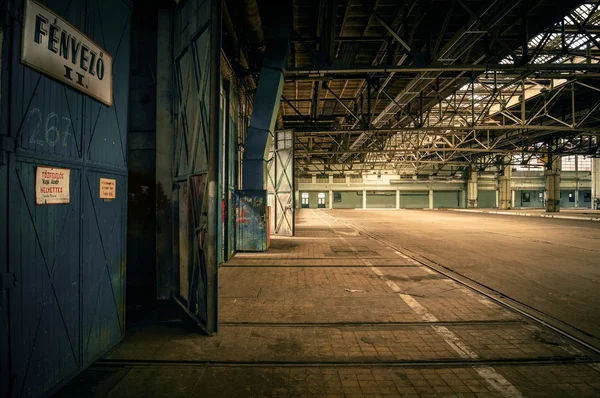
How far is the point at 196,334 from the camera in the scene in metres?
4.30

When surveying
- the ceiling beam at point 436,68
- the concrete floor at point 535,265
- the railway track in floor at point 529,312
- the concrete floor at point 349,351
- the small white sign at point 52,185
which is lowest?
the concrete floor at point 349,351

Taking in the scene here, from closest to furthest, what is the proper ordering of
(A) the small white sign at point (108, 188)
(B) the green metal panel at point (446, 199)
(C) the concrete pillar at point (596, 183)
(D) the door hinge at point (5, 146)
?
(D) the door hinge at point (5, 146)
(A) the small white sign at point (108, 188)
(C) the concrete pillar at point (596, 183)
(B) the green metal panel at point (446, 199)

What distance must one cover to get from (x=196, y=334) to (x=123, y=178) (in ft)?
8.00

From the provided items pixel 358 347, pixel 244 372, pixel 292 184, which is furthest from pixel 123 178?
pixel 292 184

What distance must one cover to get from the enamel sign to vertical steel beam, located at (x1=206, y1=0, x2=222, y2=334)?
1278mm

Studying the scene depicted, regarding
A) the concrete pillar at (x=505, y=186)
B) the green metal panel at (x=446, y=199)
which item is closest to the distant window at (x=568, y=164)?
the concrete pillar at (x=505, y=186)

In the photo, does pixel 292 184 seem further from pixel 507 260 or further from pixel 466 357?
pixel 466 357

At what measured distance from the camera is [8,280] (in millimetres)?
2539

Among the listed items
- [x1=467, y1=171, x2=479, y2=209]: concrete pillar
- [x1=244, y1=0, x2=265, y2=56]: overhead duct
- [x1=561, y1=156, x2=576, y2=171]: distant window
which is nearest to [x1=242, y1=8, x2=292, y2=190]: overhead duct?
[x1=244, y1=0, x2=265, y2=56]: overhead duct

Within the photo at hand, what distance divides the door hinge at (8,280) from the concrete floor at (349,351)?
1296mm

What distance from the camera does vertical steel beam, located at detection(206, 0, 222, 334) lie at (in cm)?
420

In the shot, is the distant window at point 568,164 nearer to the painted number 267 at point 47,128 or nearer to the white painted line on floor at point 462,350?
the white painted line on floor at point 462,350

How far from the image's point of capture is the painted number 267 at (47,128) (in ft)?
9.16

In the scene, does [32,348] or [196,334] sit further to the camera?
[196,334]
